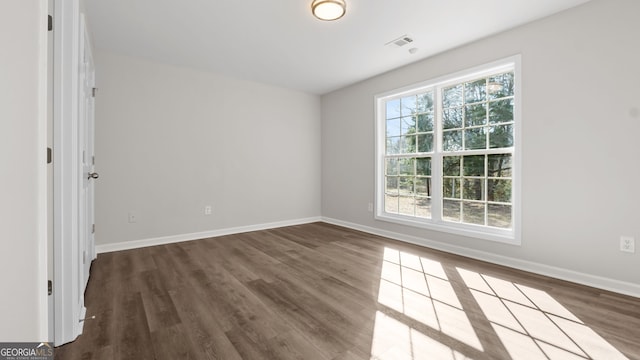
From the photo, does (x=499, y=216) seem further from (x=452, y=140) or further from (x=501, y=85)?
(x=501, y=85)

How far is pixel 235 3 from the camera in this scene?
249 cm

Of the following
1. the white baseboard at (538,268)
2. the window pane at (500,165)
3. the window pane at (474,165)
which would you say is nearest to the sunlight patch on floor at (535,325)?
the white baseboard at (538,268)

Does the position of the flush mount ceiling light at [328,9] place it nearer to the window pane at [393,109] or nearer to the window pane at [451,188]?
the window pane at [393,109]

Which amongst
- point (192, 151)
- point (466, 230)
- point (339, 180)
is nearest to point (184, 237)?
point (192, 151)

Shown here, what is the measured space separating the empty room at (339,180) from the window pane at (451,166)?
29 mm

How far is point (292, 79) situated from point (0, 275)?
4.34m

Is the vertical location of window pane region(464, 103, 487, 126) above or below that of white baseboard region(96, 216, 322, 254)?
above

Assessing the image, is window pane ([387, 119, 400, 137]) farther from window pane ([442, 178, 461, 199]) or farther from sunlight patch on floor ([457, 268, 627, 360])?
sunlight patch on floor ([457, 268, 627, 360])

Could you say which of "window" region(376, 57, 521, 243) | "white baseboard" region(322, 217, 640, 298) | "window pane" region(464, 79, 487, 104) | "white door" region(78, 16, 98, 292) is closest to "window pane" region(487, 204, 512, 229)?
"window" region(376, 57, 521, 243)

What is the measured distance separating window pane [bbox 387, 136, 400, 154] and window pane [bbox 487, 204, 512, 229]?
1.59 meters

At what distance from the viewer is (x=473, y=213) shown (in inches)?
132

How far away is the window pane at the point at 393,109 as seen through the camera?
429 cm

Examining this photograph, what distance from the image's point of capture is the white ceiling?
2521 millimetres

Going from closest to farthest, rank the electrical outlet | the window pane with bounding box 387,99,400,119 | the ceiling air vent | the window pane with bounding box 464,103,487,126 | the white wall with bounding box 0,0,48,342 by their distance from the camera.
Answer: the white wall with bounding box 0,0,48,342 → the electrical outlet → the ceiling air vent → the window pane with bounding box 464,103,487,126 → the window pane with bounding box 387,99,400,119
